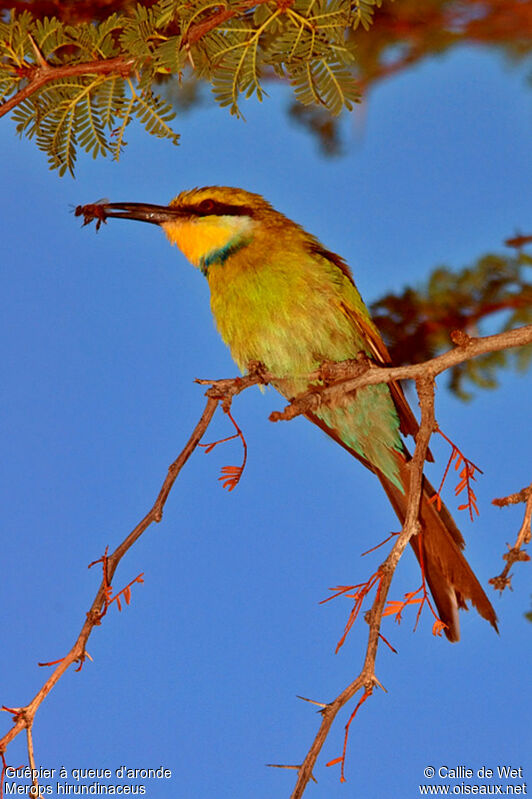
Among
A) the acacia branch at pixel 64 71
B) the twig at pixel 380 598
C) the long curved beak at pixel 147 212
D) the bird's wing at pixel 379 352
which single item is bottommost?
the twig at pixel 380 598

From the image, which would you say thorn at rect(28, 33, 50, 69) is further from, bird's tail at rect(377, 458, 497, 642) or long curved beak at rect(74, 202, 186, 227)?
bird's tail at rect(377, 458, 497, 642)

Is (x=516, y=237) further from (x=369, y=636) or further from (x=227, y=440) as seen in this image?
(x=369, y=636)

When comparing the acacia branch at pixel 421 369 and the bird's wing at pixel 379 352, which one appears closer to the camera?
the acacia branch at pixel 421 369

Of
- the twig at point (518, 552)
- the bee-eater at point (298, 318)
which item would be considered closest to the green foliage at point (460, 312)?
the bee-eater at point (298, 318)

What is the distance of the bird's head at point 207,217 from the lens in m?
2.25

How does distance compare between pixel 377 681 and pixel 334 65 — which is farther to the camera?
pixel 334 65

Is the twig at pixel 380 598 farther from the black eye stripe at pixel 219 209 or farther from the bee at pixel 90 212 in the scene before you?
the bee at pixel 90 212

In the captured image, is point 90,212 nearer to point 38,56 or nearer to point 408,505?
point 38,56

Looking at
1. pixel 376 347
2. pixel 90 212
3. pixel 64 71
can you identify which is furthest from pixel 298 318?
pixel 64 71

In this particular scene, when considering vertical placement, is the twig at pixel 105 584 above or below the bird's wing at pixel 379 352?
below

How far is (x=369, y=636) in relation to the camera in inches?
58.2

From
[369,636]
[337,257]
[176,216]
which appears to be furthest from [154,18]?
[369,636]

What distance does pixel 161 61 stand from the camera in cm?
161

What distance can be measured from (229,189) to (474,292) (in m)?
0.95
